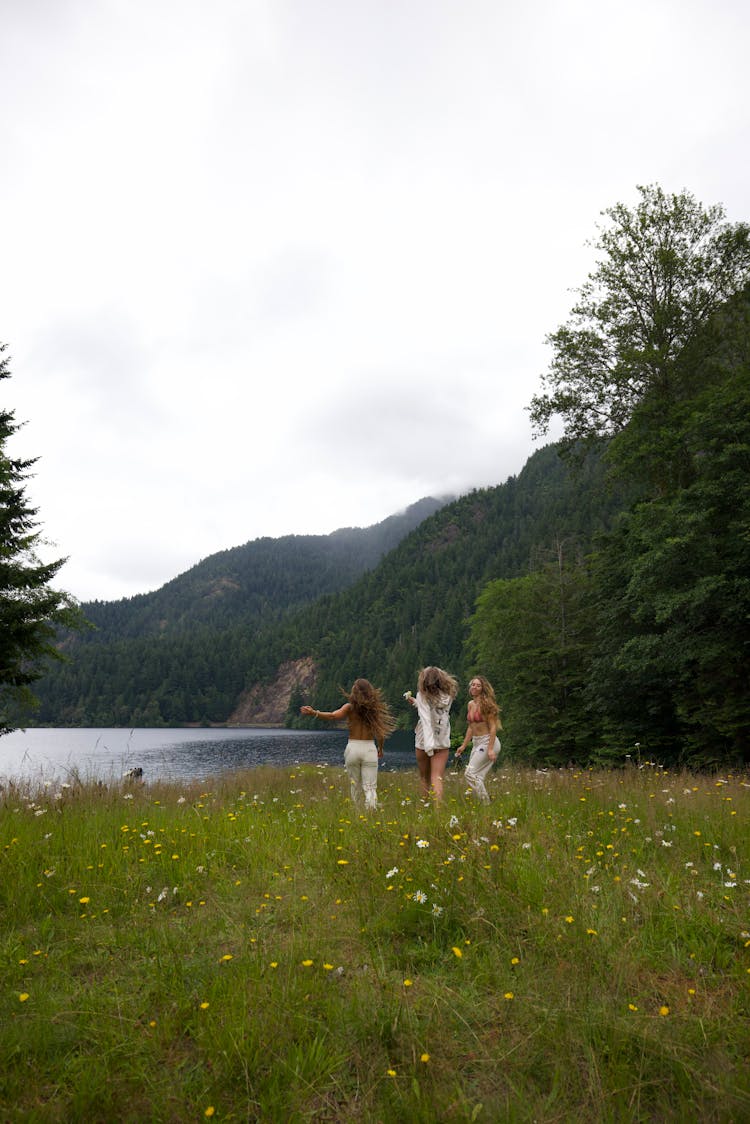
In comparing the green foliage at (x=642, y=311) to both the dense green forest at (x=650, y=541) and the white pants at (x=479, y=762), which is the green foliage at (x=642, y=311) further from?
the white pants at (x=479, y=762)

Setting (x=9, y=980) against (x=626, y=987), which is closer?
(x=626, y=987)

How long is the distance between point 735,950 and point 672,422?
706 inches

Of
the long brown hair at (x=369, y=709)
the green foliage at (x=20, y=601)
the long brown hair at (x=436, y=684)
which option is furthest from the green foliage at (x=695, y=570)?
the green foliage at (x=20, y=601)

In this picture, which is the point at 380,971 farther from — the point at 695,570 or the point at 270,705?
the point at 270,705

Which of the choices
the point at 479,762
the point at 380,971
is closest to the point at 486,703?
the point at 479,762

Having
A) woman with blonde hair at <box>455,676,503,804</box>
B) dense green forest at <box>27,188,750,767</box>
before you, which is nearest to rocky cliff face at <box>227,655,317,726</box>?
dense green forest at <box>27,188,750,767</box>

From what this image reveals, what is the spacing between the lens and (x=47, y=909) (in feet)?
16.9

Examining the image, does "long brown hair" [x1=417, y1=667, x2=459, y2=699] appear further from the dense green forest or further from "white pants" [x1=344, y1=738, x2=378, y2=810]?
the dense green forest

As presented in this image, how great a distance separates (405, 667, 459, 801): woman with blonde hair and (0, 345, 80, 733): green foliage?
39.6ft

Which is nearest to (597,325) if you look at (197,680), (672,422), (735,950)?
(672,422)

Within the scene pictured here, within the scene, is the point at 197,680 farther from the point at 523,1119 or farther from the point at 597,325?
the point at 523,1119

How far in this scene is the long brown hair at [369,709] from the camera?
29.9 ft

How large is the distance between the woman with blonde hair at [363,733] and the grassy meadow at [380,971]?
6.28ft

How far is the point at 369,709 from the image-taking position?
919 centimetres
